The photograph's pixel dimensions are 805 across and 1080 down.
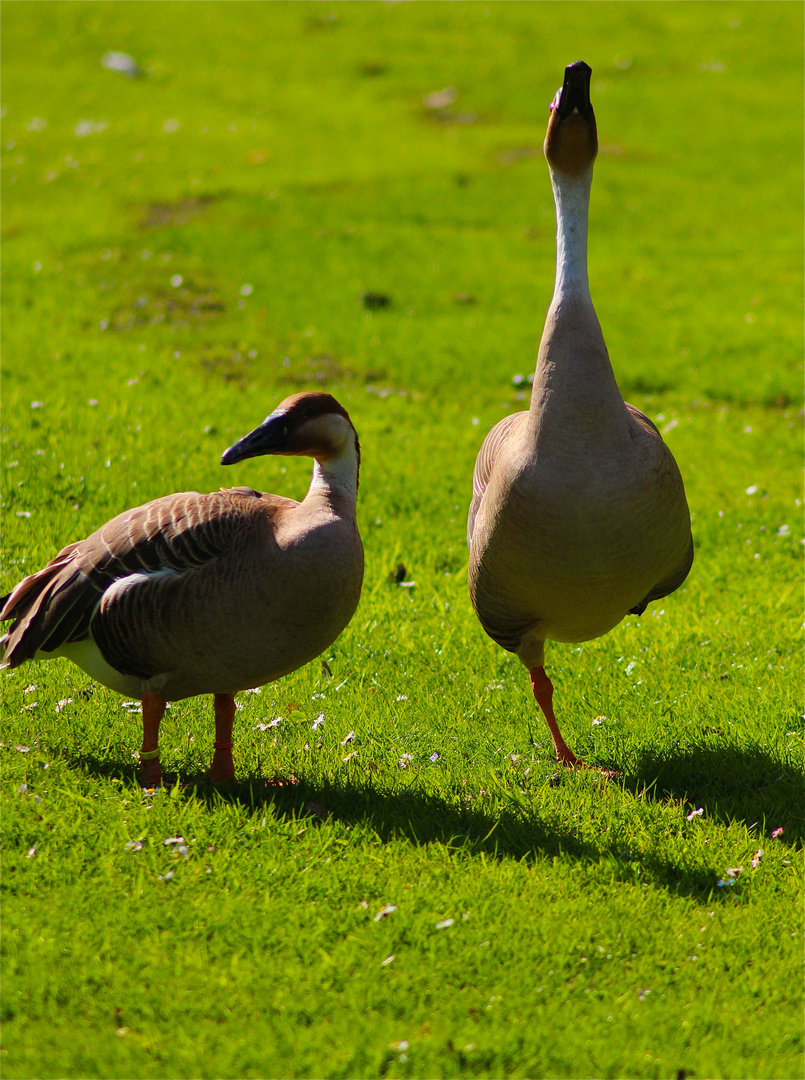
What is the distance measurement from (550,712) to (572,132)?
3.07 m

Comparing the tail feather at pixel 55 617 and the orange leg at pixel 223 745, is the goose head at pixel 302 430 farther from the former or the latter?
the orange leg at pixel 223 745

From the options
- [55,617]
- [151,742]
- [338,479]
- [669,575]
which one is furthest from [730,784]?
[55,617]

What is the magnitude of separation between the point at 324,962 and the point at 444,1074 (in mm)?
646

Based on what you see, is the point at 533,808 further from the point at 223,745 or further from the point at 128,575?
the point at 128,575

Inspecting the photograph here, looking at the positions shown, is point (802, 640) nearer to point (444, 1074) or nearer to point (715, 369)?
point (444, 1074)

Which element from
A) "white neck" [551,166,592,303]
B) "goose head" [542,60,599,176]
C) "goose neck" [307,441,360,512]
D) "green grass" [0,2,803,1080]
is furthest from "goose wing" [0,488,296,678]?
"goose head" [542,60,599,176]

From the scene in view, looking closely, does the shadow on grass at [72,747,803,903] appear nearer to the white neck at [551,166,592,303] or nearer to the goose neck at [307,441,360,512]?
the goose neck at [307,441,360,512]

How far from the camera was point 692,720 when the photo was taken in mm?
6160

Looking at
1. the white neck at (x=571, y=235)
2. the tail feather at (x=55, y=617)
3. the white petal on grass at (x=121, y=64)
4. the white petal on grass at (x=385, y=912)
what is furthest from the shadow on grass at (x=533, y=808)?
the white petal on grass at (x=121, y=64)

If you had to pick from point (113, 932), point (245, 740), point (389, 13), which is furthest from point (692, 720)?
point (389, 13)

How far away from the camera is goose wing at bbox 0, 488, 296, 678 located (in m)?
4.99

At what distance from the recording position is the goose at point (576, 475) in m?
4.91

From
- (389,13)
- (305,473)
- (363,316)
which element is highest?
(389,13)

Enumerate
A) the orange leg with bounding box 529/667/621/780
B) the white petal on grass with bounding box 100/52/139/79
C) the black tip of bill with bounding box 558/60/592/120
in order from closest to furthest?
the black tip of bill with bounding box 558/60/592/120, the orange leg with bounding box 529/667/621/780, the white petal on grass with bounding box 100/52/139/79
